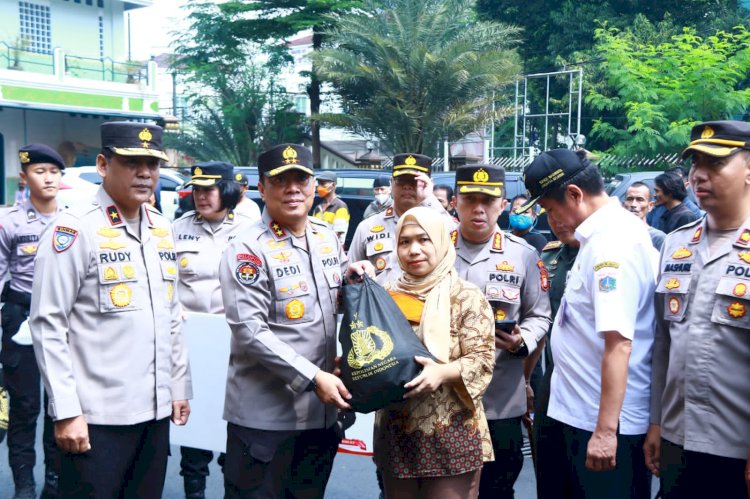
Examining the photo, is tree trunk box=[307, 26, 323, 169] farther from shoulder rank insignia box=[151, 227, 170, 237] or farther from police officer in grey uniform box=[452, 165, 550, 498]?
shoulder rank insignia box=[151, 227, 170, 237]

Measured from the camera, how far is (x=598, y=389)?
3.10 metres

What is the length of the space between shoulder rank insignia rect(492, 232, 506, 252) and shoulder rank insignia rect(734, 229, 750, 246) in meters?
1.47

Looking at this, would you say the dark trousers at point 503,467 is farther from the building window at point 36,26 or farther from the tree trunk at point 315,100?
the building window at point 36,26

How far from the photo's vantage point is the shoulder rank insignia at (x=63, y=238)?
3.12 metres

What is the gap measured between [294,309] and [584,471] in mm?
1349

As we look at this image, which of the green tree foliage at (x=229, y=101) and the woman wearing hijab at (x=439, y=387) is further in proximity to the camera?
the green tree foliage at (x=229, y=101)

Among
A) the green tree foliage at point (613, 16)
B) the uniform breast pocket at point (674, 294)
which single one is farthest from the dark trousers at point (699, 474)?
the green tree foliage at point (613, 16)

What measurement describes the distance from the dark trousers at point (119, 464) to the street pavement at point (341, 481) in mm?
1691

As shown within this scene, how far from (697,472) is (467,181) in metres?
1.88

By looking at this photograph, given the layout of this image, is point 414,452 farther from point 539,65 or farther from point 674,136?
point 539,65

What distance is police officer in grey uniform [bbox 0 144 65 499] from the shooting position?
4852 millimetres

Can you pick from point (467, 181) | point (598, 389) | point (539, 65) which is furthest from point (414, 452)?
point (539, 65)

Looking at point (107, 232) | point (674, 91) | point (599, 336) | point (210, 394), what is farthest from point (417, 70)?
point (599, 336)

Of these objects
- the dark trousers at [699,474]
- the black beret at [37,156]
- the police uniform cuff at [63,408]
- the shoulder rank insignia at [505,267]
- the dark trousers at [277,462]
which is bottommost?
the dark trousers at [277,462]
